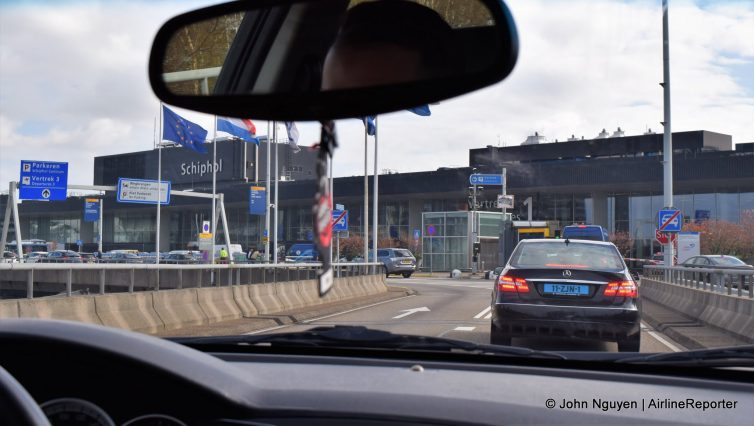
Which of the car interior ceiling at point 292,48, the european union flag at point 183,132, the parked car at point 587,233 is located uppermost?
the european union flag at point 183,132

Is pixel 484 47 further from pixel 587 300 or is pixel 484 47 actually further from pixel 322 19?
pixel 587 300

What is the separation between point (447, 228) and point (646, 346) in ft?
104

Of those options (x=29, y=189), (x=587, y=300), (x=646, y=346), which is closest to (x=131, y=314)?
(x=587, y=300)

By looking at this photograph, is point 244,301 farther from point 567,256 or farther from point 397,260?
point 397,260

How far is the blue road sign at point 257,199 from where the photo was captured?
21.0ft

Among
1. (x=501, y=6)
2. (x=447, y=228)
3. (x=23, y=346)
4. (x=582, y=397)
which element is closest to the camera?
(x=501, y=6)

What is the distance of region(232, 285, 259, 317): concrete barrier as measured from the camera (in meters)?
15.2

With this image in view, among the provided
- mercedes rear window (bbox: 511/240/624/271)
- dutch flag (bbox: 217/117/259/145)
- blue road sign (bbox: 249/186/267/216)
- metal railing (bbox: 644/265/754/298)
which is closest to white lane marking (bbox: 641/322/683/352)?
metal railing (bbox: 644/265/754/298)

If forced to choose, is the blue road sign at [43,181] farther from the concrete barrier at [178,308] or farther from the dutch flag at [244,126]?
the dutch flag at [244,126]

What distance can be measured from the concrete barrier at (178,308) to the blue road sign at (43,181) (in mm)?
18507

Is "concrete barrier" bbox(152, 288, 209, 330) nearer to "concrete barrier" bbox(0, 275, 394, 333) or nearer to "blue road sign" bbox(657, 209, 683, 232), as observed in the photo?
"concrete barrier" bbox(0, 275, 394, 333)

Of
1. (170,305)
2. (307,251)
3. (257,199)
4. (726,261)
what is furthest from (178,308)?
(726,261)

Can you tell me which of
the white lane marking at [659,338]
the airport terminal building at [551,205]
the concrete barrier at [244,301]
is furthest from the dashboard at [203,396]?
the concrete barrier at [244,301]

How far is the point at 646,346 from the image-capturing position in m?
11.3
